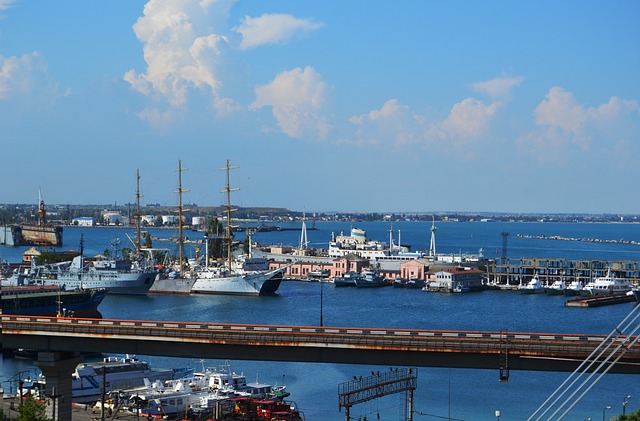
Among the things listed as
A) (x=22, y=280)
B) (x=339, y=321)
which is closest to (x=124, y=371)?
(x=339, y=321)

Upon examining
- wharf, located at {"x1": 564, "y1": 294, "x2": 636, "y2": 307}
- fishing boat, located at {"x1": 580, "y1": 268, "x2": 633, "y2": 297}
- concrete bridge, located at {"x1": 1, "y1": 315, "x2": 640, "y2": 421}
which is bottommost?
wharf, located at {"x1": 564, "y1": 294, "x2": 636, "y2": 307}

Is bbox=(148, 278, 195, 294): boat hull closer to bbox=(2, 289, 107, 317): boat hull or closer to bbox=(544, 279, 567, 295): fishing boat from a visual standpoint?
bbox=(2, 289, 107, 317): boat hull

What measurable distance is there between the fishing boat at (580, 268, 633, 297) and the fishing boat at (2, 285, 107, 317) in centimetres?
2299

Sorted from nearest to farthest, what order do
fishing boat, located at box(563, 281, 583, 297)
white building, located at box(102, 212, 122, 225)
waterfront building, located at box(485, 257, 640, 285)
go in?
1. fishing boat, located at box(563, 281, 583, 297)
2. waterfront building, located at box(485, 257, 640, 285)
3. white building, located at box(102, 212, 122, 225)

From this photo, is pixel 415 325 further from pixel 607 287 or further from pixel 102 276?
pixel 102 276

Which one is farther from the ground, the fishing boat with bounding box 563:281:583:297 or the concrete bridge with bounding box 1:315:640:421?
the concrete bridge with bounding box 1:315:640:421

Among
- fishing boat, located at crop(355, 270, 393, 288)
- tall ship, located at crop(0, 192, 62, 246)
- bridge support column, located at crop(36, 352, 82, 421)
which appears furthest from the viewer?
tall ship, located at crop(0, 192, 62, 246)

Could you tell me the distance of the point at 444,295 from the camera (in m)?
46.1

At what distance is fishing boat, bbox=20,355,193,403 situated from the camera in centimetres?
1970

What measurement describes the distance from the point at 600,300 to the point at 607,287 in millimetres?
4530

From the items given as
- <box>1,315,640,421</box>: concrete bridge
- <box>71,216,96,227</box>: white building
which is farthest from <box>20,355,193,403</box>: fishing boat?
<box>71,216,96,227</box>: white building

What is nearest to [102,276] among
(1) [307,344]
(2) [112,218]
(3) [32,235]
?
(1) [307,344]

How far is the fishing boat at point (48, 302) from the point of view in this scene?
1226 inches

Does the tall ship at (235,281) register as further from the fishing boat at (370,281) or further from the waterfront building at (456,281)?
the waterfront building at (456,281)
